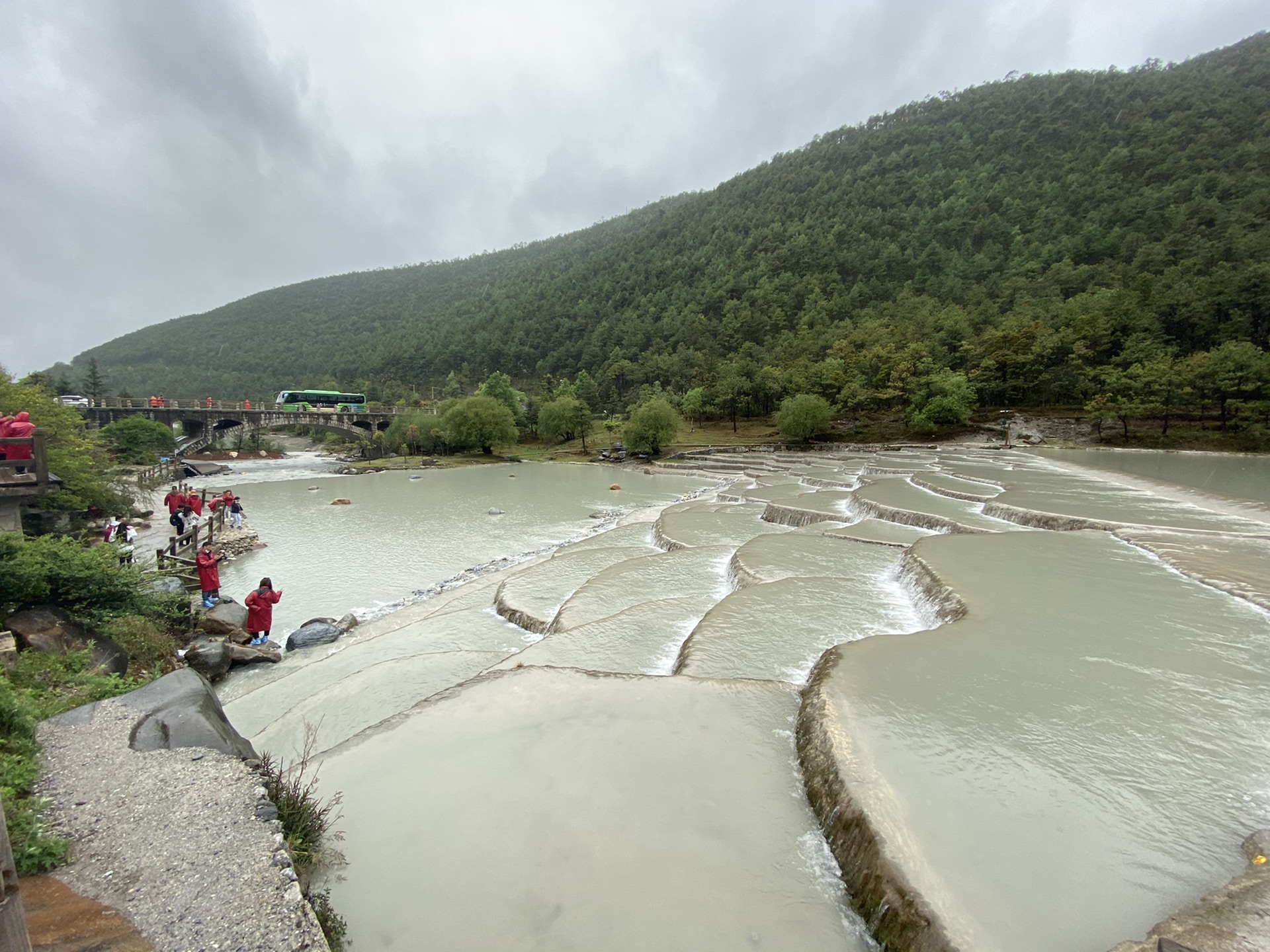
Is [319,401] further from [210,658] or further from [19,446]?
[210,658]

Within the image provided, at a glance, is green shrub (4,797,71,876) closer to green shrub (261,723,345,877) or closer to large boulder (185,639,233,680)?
green shrub (261,723,345,877)

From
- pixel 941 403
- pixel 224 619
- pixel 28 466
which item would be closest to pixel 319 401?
pixel 28 466

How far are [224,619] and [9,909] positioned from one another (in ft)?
40.9

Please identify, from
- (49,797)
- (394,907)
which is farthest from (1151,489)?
(49,797)

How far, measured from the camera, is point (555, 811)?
5.66 meters

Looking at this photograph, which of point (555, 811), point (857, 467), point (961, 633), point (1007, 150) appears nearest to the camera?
point (555, 811)

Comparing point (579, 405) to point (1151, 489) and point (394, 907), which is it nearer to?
point (1151, 489)

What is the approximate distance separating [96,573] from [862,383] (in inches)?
2552

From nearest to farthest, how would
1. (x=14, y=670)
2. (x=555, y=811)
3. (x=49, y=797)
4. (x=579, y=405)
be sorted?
1. (x=49, y=797)
2. (x=555, y=811)
3. (x=14, y=670)
4. (x=579, y=405)

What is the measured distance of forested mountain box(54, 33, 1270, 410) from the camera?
191ft

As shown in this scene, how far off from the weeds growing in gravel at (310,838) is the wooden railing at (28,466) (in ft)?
45.9

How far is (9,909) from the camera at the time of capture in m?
2.28

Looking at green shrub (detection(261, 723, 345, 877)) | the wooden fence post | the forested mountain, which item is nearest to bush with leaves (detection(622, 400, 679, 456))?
the forested mountain

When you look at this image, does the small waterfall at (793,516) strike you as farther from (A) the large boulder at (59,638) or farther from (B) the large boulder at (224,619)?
(A) the large boulder at (59,638)
